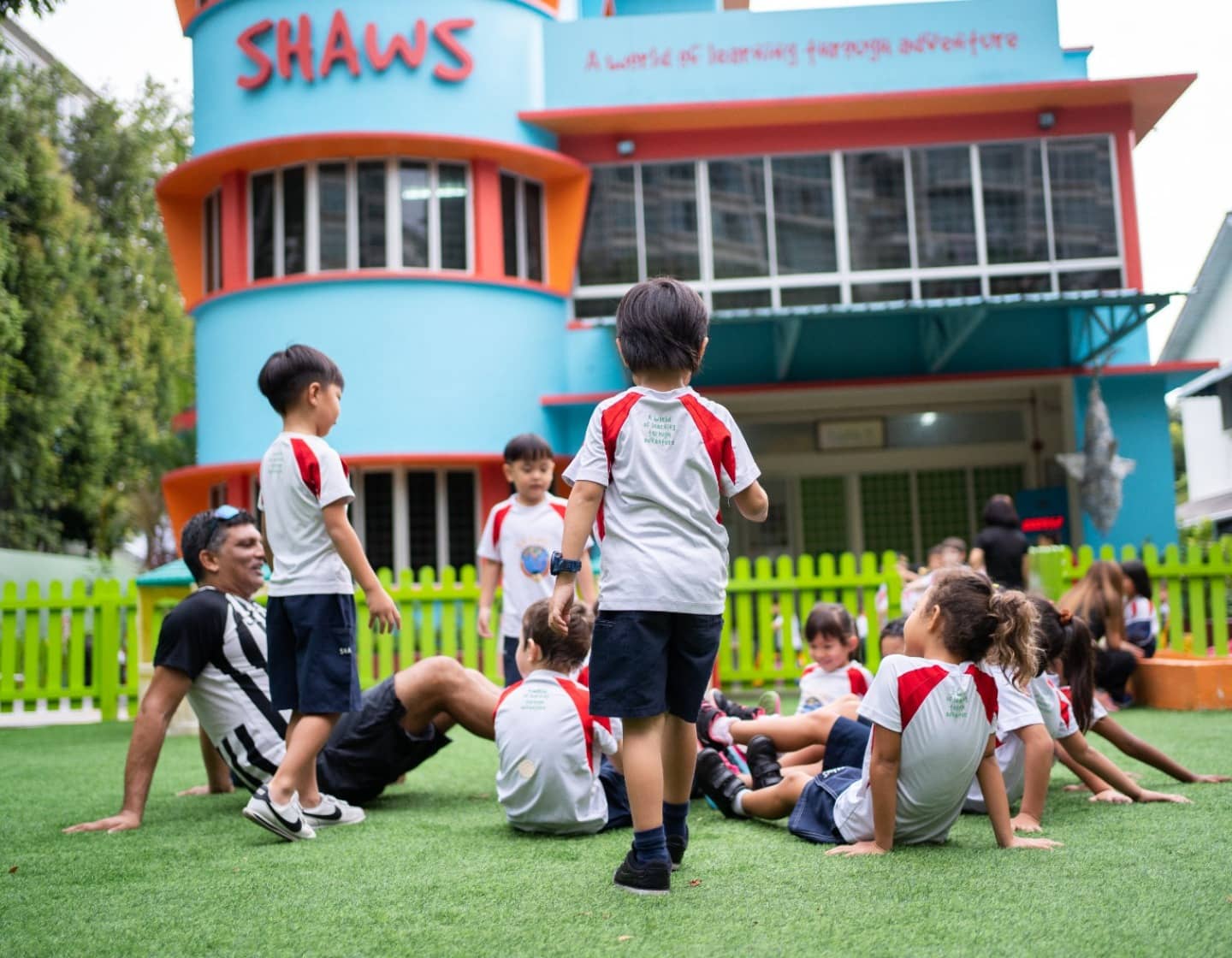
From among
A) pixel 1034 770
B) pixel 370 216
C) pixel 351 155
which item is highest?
pixel 351 155

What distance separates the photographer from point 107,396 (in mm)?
25922

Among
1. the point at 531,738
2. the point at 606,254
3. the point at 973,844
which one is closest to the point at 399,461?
the point at 606,254

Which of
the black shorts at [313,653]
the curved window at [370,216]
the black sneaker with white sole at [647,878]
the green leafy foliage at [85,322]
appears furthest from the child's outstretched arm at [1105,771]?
the green leafy foliage at [85,322]

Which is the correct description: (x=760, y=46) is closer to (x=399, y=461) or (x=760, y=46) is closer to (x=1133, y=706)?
(x=399, y=461)

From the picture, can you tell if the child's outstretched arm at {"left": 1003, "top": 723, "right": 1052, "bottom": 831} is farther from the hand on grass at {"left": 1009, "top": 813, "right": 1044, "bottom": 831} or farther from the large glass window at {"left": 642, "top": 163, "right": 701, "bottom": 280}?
the large glass window at {"left": 642, "top": 163, "right": 701, "bottom": 280}

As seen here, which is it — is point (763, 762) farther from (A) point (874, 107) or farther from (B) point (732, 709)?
(A) point (874, 107)

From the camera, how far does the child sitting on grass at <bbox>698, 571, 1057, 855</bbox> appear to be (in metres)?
3.77

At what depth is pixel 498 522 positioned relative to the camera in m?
6.56

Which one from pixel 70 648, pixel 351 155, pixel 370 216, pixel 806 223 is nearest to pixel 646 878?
pixel 70 648

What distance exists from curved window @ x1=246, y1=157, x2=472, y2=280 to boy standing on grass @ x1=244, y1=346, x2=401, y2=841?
Result: 30.9 ft

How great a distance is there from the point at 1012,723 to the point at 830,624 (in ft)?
6.10

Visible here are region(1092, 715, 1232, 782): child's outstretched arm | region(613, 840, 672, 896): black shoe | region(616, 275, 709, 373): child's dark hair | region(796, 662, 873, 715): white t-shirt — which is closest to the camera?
region(613, 840, 672, 896): black shoe

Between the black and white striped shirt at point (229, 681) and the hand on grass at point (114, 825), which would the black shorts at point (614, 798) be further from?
the hand on grass at point (114, 825)

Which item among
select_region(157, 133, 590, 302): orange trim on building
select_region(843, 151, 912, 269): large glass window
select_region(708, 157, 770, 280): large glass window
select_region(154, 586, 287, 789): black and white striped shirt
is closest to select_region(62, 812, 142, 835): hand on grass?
select_region(154, 586, 287, 789): black and white striped shirt
